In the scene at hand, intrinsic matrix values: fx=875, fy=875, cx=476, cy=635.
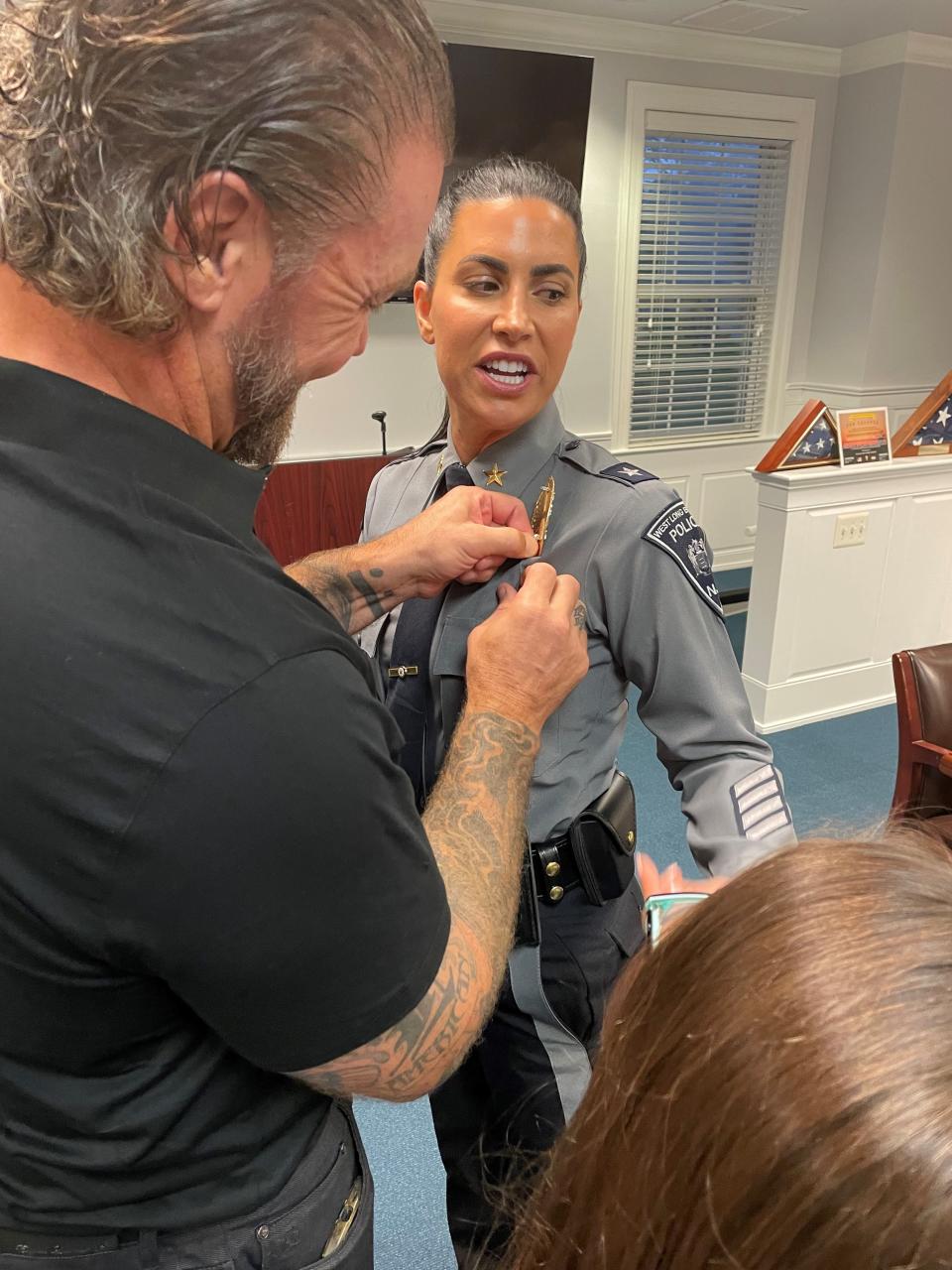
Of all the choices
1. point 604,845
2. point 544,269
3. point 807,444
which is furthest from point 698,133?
point 604,845

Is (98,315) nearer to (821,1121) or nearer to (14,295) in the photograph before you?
(14,295)

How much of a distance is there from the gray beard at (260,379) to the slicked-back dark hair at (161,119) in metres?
0.05

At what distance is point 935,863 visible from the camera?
50 cm

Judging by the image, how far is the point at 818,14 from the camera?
159 inches

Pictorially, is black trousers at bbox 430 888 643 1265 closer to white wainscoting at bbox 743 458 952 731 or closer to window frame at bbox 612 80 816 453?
white wainscoting at bbox 743 458 952 731

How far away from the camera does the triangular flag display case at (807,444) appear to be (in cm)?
314

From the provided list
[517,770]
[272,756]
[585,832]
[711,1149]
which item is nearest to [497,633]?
[517,770]

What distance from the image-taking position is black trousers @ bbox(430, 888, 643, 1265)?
1.13 meters

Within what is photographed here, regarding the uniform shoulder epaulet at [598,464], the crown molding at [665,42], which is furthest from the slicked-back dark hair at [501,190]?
the crown molding at [665,42]

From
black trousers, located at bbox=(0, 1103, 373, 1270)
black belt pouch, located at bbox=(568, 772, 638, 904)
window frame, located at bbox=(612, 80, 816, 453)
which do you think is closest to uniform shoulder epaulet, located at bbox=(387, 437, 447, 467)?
black belt pouch, located at bbox=(568, 772, 638, 904)

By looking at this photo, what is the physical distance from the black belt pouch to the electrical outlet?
8.24 feet

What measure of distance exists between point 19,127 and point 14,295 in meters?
0.10

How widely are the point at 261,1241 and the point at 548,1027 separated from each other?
50 centimetres

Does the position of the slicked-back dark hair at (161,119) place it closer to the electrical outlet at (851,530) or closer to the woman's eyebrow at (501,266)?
the woman's eyebrow at (501,266)
